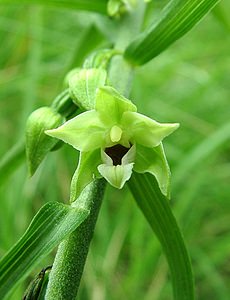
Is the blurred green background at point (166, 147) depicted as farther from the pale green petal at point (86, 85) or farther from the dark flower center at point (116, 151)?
the dark flower center at point (116, 151)

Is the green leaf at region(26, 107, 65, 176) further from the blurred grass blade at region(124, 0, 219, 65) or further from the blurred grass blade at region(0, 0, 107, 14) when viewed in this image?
the blurred grass blade at region(0, 0, 107, 14)


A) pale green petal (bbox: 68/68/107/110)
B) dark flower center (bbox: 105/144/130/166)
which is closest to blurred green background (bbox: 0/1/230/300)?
pale green petal (bbox: 68/68/107/110)

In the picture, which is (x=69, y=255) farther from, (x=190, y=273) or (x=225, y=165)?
(x=225, y=165)

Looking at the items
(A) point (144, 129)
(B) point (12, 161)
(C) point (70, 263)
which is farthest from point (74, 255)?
(B) point (12, 161)

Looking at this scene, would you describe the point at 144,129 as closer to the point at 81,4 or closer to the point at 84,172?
the point at 84,172

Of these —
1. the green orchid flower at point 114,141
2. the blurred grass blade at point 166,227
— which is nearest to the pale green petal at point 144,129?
the green orchid flower at point 114,141

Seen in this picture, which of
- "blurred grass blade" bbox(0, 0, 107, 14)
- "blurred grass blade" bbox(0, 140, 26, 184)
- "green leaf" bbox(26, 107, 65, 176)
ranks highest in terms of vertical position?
"blurred grass blade" bbox(0, 0, 107, 14)
